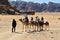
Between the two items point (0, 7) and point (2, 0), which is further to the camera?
point (2, 0)

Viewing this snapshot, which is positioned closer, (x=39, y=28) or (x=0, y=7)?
(x=39, y=28)

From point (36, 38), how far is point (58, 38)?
1.73 m

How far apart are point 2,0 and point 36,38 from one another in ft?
251

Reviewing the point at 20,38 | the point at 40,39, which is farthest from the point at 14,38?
the point at 40,39

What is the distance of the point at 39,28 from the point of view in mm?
28594

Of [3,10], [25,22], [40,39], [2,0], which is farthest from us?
[2,0]

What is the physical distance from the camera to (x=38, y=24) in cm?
2734

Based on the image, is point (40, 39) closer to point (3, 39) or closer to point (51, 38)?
point (51, 38)

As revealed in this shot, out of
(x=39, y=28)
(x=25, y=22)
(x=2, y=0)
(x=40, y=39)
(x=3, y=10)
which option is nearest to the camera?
(x=40, y=39)

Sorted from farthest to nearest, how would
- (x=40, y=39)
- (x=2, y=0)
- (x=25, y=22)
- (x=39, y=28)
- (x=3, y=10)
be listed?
(x=2, y=0) → (x=3, y=10) → (x=39, y=28) → (x=25, y=22) → (x=40, y=39)

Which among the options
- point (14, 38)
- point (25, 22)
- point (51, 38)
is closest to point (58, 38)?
point (51, 38)

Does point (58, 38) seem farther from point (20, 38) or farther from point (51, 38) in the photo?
point (20, 38)

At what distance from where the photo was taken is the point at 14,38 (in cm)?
2211

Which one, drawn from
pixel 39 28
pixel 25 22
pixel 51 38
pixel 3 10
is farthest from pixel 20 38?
pixel 3 10
